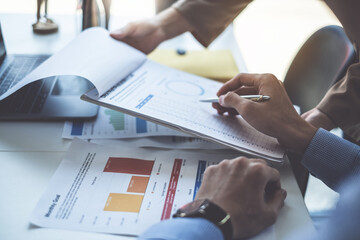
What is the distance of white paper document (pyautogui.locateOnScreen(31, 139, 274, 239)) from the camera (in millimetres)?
625

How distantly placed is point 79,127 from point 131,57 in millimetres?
262

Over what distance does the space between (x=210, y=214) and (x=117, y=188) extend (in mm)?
196

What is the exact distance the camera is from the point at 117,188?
2.30ft

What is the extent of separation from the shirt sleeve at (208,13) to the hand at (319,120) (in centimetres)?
48

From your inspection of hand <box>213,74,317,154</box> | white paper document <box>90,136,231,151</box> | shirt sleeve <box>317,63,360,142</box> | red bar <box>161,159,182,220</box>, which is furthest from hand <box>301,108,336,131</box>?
red bar <box>161,159,182,220</box>

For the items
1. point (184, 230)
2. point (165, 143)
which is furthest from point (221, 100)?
point (184, 230)

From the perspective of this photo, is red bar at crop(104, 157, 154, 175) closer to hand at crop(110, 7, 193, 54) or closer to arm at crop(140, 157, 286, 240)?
arm at crop(140, 157, 286, 240)

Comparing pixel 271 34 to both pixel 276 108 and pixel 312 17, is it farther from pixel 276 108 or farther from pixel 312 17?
pixel 276 108

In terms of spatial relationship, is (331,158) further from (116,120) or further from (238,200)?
(116,120)

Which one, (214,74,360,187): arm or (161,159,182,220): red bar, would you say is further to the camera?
(214,74,360,187): arm

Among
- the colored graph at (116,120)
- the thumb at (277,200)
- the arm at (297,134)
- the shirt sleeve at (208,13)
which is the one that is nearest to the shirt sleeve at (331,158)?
the arm at (297,134)

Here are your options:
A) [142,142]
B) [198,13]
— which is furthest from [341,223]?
[198,13]

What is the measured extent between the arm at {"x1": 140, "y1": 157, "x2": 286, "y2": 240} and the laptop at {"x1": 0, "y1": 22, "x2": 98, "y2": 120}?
41cm

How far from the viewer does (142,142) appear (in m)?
0.86
